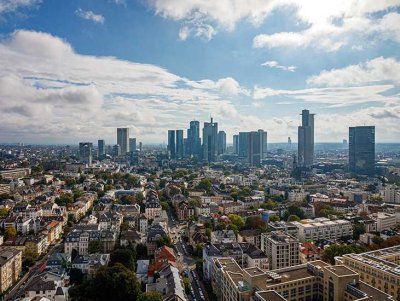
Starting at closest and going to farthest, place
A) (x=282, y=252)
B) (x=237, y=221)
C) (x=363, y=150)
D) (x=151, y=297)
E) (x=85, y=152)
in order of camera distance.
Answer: (x=151, y=297), (x=282, y=252), (x=237, y=221), (x=363, y=150), (x=85, y=152)

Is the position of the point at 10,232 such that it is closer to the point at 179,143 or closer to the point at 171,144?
the point at 171,144

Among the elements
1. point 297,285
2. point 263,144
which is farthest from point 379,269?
point 263,144

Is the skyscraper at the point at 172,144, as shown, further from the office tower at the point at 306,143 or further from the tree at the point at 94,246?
the tree at the point at 94,246

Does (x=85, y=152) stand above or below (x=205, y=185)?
above

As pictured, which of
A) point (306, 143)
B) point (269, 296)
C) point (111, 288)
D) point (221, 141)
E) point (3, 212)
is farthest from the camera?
point (221, 141)

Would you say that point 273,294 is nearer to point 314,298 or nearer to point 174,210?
point 314,298

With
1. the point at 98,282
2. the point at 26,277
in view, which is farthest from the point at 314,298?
the point at 26,277

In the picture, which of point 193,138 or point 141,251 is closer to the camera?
point 141,251
